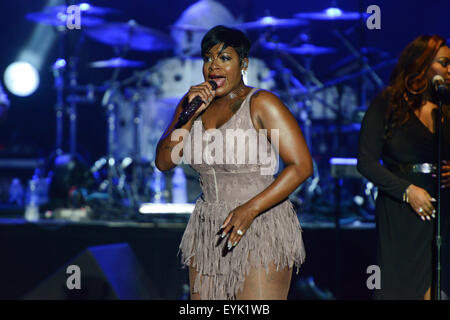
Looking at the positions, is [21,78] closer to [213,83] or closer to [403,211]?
[213,83]

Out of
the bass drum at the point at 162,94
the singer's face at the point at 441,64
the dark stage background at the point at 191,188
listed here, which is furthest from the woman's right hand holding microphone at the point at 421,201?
the bass drum at the point at 162,94

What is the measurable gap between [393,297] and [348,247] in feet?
8.76

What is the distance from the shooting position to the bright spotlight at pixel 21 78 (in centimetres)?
977

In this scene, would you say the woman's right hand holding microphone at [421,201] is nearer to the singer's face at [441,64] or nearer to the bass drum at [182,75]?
the singer's face at [441,64]

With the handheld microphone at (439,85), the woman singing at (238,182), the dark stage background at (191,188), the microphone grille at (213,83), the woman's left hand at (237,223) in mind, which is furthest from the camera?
the dark stage background at (191,188)

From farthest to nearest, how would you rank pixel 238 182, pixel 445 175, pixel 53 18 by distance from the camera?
1. pixel 53 18
2. pixel 445 175
3. pixel 238 182

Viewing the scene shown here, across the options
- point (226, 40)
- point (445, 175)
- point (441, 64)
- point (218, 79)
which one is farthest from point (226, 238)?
point (441, 64)

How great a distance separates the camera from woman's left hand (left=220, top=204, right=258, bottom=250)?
202cm

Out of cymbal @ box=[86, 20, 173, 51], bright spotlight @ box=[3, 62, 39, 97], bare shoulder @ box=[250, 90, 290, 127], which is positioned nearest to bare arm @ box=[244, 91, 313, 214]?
bare shoulder @ box=[250, 90, 290, 127]

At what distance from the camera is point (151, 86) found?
9047 millimetres

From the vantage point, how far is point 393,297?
2.73 metres

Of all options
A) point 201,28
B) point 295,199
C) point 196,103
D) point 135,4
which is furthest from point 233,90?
point 135,4

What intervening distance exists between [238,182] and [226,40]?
586 mm

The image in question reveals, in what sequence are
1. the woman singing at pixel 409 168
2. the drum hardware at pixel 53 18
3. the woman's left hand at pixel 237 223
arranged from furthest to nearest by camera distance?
the drum hardware at pixel 53 18 → the woman singing at pixel 409 168 → the woman's left hand at pixel 237 223
